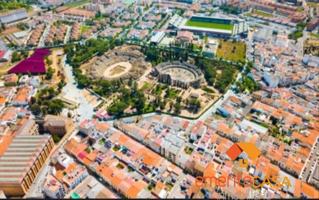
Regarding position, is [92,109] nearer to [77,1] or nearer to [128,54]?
[128,54]

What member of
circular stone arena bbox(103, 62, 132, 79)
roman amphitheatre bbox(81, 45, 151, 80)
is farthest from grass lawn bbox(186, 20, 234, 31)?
circular stone arena bbox(103, 62, 132, 79)

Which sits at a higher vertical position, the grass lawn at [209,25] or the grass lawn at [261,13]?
the grass lawn at [261,13]

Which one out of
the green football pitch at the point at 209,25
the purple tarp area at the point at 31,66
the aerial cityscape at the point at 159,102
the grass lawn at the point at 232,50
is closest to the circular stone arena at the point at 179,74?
the aerial cityscape at the point at 159,102

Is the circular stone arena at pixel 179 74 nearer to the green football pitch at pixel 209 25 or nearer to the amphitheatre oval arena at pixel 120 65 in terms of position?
the amphitheatre oval arena at pixel 120 65

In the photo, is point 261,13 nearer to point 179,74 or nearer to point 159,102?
point 179,74

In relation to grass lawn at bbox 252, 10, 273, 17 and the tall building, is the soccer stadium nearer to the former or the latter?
grass lawn at bbox 252, 10, 273, 17

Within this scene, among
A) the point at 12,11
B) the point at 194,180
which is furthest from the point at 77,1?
the point at 194,180

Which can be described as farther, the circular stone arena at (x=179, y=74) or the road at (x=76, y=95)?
the circular stone arena at (x=179, y=74)
